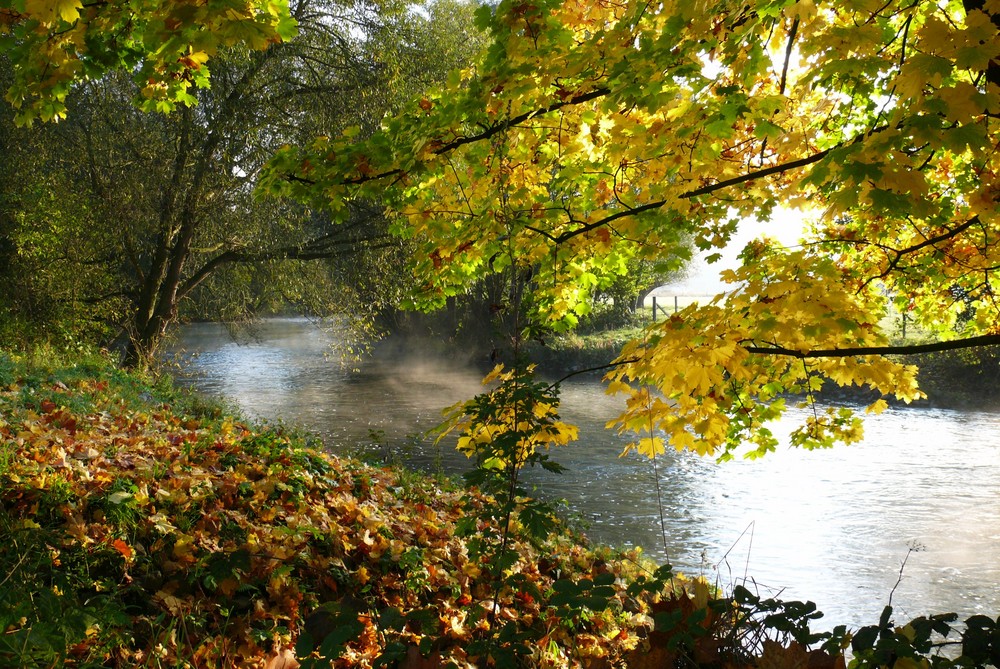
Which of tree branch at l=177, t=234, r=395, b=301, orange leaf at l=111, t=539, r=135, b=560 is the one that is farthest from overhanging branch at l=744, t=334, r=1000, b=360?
tree branch at l=177, t=234, r=395, b=301

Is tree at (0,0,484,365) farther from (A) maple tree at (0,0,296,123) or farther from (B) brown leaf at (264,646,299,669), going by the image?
(B) brown leaf at (264,646,299,669)

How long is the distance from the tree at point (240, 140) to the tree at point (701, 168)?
23.7 ft

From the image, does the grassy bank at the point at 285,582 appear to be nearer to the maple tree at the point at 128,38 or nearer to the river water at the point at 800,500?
the river water at the point at 800,500

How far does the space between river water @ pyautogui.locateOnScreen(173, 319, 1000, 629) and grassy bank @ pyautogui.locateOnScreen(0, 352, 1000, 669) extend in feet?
3.60

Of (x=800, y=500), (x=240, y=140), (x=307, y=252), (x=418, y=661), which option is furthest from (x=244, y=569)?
(x=307, y=252)

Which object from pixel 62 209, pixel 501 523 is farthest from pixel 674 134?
pixel 62 209

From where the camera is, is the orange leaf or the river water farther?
the river water

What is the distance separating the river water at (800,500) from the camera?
7.25 m

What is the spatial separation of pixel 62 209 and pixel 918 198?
12.5m

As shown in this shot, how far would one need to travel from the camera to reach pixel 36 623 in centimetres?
243

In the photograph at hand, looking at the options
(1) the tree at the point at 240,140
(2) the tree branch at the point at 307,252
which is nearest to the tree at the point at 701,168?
(1) the tree at the point at 240,140

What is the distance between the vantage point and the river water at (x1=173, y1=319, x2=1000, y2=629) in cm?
725

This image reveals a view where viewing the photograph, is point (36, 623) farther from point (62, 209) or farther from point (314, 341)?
point (314, 341)

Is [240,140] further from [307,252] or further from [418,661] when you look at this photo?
[418,661]
